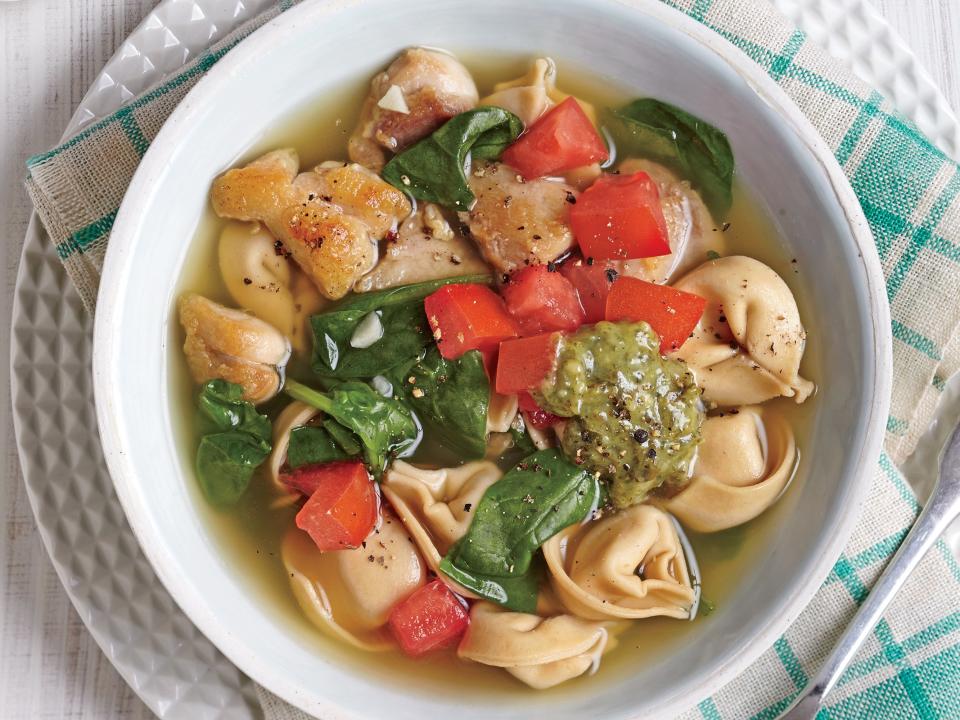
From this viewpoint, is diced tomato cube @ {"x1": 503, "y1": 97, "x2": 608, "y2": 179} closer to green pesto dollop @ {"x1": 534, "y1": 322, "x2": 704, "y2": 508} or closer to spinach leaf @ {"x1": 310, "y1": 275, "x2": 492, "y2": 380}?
spinach leaf @ {"x1": 310, "y1": 275, "x2": 492, "y2": 380}

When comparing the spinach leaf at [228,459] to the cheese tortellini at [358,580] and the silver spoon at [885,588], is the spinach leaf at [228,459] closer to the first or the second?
the cheese tortellini at [358,580]

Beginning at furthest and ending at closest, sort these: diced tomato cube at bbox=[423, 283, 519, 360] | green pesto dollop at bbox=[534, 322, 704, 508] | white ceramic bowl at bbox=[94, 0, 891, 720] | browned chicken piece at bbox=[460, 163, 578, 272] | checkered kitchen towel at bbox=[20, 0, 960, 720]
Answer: checkered kitchen towel at bbox=[20, 0, 960, 720] → browned chicken piece at bbox=[460, 163, 578, 272] → diced tomato cube at bbox=[423, 283, 519, 360] → green pesto dollop at bbox=[534, 322, 704, 508] → white ceramic bowl at bbox=[94, 0, 891, 720]

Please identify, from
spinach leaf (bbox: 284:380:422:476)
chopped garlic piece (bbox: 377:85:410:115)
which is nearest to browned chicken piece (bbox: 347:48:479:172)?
chopped garlic piece (bbox: 377:85:410:115)

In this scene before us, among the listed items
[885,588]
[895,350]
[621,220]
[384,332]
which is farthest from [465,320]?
[885,588]

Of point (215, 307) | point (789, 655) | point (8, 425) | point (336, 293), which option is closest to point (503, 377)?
point (336, 293)

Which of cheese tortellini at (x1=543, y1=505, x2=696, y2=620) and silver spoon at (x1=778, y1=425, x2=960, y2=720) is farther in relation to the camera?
silver spoon at (x1=778, y1=425, x2=960, y2=720)

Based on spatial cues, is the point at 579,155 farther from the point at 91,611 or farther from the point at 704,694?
the point at 91,611

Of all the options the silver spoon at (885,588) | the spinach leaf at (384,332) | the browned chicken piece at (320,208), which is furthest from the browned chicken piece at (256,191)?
→ the silver spoon at (885,588)
